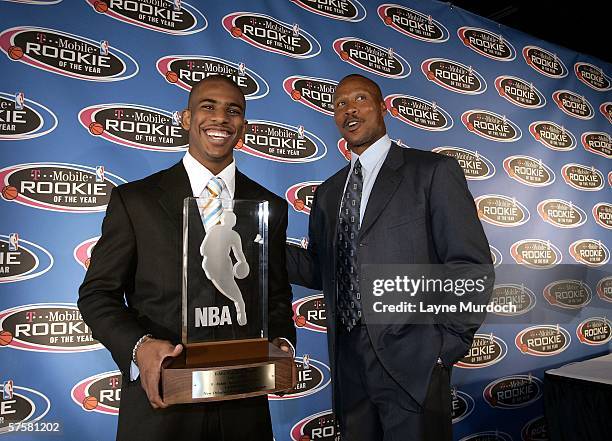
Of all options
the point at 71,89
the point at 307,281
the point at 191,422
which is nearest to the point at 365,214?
the point at 307,281

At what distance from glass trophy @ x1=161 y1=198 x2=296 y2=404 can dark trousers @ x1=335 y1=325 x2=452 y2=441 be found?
56 centimetres

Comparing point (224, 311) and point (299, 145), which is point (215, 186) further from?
point (299, 145)

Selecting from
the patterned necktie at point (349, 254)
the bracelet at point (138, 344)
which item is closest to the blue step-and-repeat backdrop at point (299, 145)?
the patterned necktie at point (349, 254)

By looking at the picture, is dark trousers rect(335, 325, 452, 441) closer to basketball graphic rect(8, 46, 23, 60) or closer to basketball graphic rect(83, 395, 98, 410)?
basketball graphic rect(83, 395, 98, 410)

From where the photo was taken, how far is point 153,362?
117 centimetres

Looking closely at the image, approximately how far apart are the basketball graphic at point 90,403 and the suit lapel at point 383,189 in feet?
4.47

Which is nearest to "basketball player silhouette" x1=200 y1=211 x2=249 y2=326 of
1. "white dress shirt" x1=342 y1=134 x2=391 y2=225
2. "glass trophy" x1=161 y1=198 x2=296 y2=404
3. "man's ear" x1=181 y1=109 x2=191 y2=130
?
"glass trophy" x1=161 y1=198 x2=296 y2=404

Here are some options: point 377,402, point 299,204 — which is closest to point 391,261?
point 377,402

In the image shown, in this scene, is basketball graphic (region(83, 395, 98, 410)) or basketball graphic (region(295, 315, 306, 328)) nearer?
basketball graphic (region(83, 395, 98, 410))

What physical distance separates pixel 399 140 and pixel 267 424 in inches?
72.5

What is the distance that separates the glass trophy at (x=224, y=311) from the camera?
114cm

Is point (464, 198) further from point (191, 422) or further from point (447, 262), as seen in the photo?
point (191, 422)

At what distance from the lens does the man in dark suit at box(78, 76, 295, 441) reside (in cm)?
142

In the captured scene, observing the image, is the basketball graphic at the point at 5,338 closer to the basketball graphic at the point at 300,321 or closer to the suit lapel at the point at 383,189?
the basketball graphic at the point at 300,321
